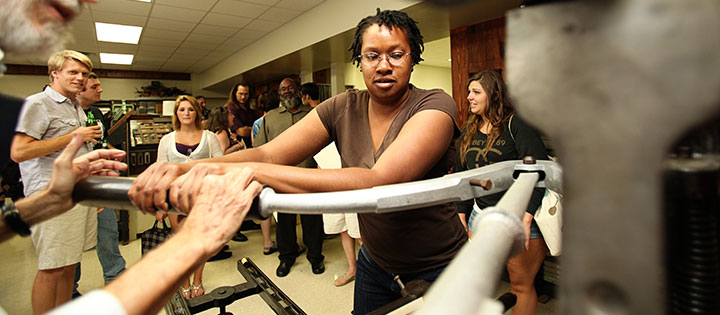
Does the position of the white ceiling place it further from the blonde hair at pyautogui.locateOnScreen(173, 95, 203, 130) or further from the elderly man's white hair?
the elderly man's white hair

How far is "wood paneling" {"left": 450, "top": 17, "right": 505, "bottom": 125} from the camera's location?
13.1 feet

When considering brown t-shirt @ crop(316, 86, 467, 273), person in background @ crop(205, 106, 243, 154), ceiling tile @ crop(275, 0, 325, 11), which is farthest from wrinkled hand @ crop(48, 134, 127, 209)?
ceiling tile @ crop(275, 0, 325, 11)

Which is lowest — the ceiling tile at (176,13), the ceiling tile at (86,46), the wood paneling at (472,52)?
the wood paneling at (472,52)

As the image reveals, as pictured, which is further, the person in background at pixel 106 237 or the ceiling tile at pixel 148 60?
the ceiling tile at pixel 148 60

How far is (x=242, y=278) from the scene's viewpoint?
3.06m

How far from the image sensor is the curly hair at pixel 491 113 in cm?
213

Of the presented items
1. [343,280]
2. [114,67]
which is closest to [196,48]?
[114,67]

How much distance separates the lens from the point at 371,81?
3.71ft

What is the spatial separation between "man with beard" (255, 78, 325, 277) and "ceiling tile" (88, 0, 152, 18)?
331 centimetres

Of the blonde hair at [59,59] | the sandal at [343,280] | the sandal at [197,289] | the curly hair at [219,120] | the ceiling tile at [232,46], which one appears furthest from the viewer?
the ceiling tile at [232,46]

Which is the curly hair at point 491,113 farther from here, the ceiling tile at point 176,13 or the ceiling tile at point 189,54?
the ceiling tile at point 189,54

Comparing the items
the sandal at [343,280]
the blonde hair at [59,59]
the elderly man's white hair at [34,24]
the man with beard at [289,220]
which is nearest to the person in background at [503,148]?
the sandal at [343,280]

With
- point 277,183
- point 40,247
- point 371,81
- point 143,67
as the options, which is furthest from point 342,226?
point 143,67

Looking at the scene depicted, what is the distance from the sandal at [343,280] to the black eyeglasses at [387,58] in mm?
2211
